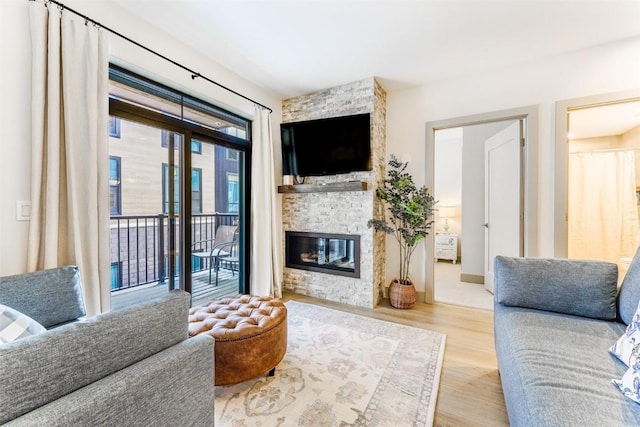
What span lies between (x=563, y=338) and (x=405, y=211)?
1.86 meters

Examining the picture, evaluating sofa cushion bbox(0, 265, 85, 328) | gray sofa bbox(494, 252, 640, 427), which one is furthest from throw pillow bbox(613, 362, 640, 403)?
sofa cushion bbox(0, 265, 85, 328)

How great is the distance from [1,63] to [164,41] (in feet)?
3.76

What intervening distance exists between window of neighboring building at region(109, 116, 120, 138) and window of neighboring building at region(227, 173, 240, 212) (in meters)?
1.17

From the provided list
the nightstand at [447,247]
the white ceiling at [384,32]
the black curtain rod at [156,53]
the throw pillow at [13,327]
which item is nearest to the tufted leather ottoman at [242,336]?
the throw pillow at [13,327]

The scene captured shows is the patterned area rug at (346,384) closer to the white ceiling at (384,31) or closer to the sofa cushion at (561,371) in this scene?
the sofa cushion at (561,371)

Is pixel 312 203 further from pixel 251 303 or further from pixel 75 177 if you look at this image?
pixel 75 177

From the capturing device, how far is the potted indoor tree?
119 inches

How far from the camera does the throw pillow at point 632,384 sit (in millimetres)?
921

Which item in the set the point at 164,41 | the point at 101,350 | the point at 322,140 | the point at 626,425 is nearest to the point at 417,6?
the point at 322,140

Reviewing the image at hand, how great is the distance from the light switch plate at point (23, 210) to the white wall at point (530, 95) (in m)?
3.41

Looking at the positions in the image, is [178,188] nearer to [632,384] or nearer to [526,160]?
[632,384]

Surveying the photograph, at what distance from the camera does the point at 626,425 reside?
82 centimetres

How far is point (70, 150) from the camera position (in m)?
1.74

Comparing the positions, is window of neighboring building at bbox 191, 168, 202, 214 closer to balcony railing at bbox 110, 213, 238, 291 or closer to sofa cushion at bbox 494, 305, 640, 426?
balcony railing at bbox 110, 213, 238, 291
